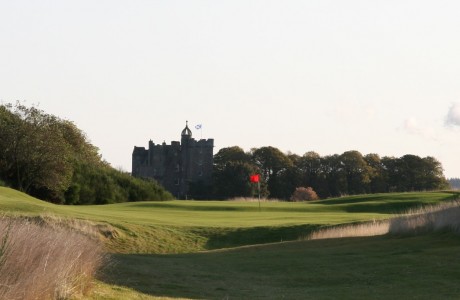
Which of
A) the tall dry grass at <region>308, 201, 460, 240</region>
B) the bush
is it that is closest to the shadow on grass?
the tall dry grass at <region>308, 201, 460, 240</region>

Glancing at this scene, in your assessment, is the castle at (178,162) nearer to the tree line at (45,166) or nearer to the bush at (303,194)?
the bush at (303,194)

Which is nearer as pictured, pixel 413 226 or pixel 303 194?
pixel 413 226

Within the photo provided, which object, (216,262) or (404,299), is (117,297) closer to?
(404,299)

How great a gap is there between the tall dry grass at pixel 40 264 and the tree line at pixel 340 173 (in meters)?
104

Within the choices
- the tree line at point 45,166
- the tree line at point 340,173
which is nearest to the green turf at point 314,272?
the tree line at point 45,166

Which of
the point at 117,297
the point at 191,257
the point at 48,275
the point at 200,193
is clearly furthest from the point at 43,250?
the point at 200,193

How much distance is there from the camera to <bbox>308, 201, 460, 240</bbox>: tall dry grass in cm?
2666

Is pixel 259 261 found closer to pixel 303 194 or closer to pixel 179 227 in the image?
pixel 179 227

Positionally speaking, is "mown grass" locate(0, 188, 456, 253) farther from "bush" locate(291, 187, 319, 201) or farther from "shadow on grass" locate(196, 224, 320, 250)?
"bush" locate(291, 187, 319, 201)

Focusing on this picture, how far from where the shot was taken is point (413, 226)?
93.6ft

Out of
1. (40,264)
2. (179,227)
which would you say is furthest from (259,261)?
(40,264)

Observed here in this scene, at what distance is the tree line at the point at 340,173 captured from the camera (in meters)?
123

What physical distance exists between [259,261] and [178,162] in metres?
116

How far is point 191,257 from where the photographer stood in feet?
89.0
